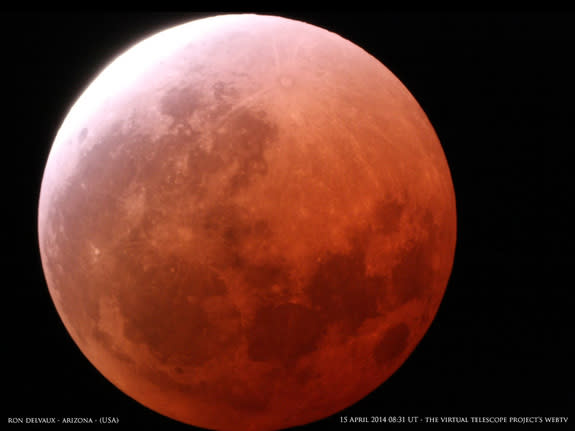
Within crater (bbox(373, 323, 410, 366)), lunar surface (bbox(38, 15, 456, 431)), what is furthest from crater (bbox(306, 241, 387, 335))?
crater (bbox(373, 323, 410, 366))

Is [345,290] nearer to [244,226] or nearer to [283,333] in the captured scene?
[283,333]

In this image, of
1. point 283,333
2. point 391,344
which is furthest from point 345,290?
point 391,344

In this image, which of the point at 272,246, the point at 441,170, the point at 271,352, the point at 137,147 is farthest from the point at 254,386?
the point at 441,170

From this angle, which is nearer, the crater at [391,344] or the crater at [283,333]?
the crater at [283,333]

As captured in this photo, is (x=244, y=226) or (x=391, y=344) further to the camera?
(x=391, y=344)

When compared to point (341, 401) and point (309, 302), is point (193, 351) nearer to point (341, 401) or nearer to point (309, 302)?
point (309, 302)

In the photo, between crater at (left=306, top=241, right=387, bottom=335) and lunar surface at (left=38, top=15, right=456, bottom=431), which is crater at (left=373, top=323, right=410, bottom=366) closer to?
lunar surface at (left=38, top=15, right=456, bottom=431)

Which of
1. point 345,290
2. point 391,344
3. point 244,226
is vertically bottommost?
point 391,344

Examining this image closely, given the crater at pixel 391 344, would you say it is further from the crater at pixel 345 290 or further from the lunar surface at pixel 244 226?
the crater at pixel 345 290

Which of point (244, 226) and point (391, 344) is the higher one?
point (244, 226)

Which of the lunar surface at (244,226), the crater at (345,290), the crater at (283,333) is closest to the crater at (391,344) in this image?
the lunar surface at (244,226)
